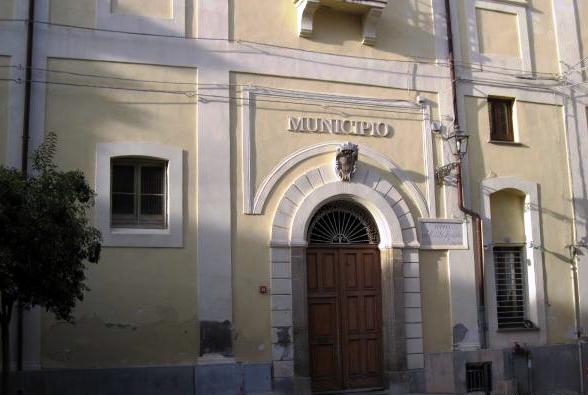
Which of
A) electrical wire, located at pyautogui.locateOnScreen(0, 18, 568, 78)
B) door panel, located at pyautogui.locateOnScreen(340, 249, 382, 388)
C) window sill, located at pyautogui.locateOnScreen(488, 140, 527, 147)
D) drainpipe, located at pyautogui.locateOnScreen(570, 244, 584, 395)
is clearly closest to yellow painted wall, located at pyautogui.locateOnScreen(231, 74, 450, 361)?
electrical wire, located at pyautogui.locateOnScreen(0, 18, 568, 78)

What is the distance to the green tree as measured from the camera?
8219mm

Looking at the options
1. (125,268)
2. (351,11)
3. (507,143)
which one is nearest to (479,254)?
(507,143)

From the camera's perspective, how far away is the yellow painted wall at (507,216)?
587 inches

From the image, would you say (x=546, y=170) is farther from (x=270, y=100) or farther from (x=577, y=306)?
(x=270, y=100)

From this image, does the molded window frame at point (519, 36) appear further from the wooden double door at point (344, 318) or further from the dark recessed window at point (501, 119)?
the wooden double door at point (344, 318)

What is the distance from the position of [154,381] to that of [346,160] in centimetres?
523

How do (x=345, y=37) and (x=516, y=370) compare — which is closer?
(x=345, y=37)

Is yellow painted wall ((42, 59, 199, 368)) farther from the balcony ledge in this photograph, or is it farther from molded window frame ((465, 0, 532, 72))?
molded window frame ((465, 0, 532, 72))

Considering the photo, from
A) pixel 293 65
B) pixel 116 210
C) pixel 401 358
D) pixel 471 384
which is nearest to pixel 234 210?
pixel 116 210

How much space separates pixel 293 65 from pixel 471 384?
7.15 metres

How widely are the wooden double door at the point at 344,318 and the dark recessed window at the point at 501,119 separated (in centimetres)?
408

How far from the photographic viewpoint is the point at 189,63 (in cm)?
1249

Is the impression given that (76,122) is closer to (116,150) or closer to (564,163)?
(116,150)

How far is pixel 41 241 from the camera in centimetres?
834
